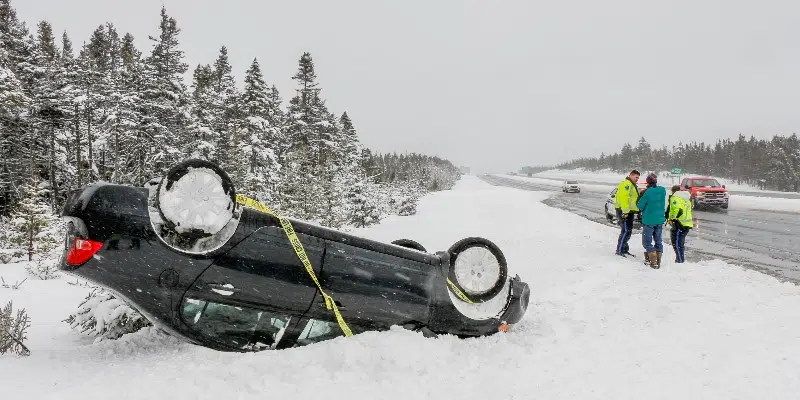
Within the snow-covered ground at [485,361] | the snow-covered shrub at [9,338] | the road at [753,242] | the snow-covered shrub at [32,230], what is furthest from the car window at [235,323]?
the snow-covered shrub at [32,230]

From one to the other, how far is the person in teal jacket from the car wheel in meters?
5.43

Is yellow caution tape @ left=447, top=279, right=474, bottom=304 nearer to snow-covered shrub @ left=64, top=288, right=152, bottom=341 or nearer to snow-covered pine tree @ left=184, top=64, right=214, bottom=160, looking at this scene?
snow-covered shrub @ left=64, top=288, right=152, bottom=341

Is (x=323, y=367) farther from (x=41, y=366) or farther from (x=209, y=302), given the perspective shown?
(x=41, y=366)

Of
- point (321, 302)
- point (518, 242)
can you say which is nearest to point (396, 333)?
point (321, 302)

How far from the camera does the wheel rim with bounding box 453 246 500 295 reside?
357 cm

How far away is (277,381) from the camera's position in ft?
8.70

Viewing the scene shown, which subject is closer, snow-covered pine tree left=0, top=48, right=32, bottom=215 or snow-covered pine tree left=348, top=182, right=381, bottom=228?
snow-covered pine tree left=0, top=48, right=32, bottom=215

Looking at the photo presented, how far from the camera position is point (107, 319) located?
331 cm

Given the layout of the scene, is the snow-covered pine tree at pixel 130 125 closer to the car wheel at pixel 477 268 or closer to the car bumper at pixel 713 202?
the car wheel at pixel 477 268

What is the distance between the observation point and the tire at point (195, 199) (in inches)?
102

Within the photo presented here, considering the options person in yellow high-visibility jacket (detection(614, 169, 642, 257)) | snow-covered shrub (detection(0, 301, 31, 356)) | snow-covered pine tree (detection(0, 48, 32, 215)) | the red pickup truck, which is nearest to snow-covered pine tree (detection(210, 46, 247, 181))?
snow-covered pine tree (detection(0, 48, 32, 215))

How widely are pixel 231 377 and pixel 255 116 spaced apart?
2680cm

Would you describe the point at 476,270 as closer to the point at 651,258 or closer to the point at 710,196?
the point at 651,258

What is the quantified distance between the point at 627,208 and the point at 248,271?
866cm
